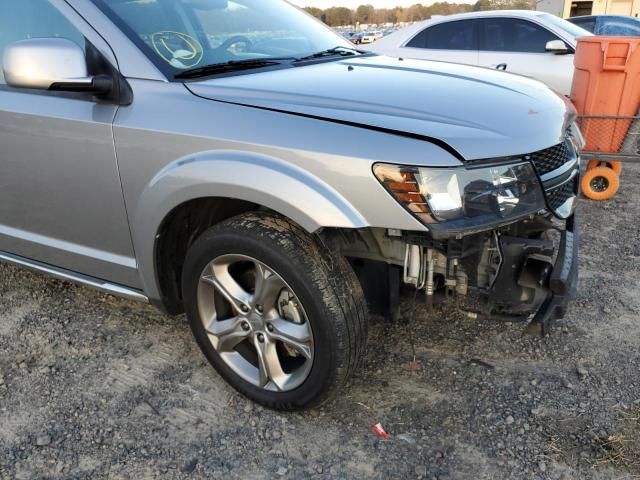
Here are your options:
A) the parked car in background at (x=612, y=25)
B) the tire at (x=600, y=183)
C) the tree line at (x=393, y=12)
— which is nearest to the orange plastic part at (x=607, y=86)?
the tire at (x=600, y=183)

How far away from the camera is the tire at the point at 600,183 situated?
4988 millimetres

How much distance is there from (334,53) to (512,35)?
4.42 m

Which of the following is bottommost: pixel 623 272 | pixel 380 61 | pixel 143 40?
pixel 623 272

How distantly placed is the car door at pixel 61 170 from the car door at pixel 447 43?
4.97m

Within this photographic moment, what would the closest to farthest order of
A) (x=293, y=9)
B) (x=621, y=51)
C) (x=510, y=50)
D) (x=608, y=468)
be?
(x=608, y=468)
(x=293, y=9)
(x=621, y=51)
(x=510, y=50)

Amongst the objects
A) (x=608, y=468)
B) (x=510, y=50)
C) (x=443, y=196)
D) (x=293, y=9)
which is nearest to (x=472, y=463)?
(x=608, y=468)

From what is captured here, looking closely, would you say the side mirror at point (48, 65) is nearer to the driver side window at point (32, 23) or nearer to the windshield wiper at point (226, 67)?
the driver side window at point (32, 23)

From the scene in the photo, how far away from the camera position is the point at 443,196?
187cm

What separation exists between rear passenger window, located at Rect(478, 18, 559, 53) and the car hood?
440 cm

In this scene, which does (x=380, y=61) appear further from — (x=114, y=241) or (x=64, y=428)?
(x=64, y=428)

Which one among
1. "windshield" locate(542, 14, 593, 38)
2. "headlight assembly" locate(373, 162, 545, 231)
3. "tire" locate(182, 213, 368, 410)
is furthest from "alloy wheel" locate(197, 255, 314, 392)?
"windshield" locate(542, 14, 593, 38)

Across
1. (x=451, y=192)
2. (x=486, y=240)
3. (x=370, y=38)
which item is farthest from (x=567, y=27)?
(x=370, y=38)

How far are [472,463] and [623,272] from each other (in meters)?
2.07

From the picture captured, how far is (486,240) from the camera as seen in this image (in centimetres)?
208
